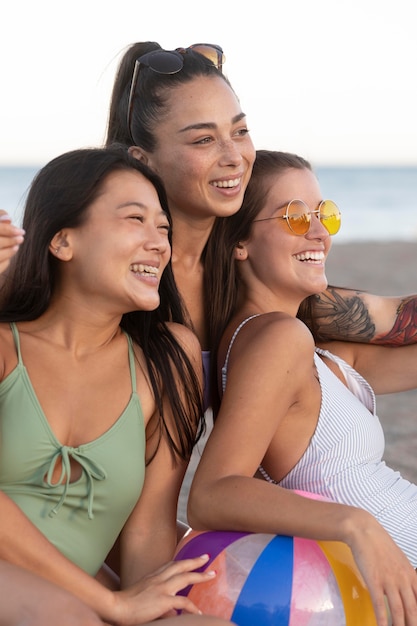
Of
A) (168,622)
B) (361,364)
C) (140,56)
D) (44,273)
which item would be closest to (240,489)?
(168,622)

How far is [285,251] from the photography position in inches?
162

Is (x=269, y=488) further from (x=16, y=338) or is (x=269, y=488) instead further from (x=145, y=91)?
(x=145, y=91)

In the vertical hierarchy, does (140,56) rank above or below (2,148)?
above

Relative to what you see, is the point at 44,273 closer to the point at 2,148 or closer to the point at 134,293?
the point at 134,293

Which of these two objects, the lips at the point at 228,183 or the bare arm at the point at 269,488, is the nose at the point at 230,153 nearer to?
the lips at the point at 228,183

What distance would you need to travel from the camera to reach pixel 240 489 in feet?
10.9

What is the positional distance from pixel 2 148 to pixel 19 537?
59.8 m

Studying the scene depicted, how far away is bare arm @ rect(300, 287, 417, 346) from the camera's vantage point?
4.67m

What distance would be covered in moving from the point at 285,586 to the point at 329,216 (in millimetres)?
1658

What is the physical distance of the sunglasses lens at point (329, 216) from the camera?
417cm

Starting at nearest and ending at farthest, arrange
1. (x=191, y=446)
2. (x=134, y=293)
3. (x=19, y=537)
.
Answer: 1. (x=19, y=537)
2. (x=134, y=293)
3. (x=191, y=446)

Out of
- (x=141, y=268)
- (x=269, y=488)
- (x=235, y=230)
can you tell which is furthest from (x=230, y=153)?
(x=269, y=488)

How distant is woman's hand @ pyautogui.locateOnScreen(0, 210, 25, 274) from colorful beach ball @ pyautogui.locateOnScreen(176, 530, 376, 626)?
1191 millimetres

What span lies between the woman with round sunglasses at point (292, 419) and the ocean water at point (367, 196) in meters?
31.7
